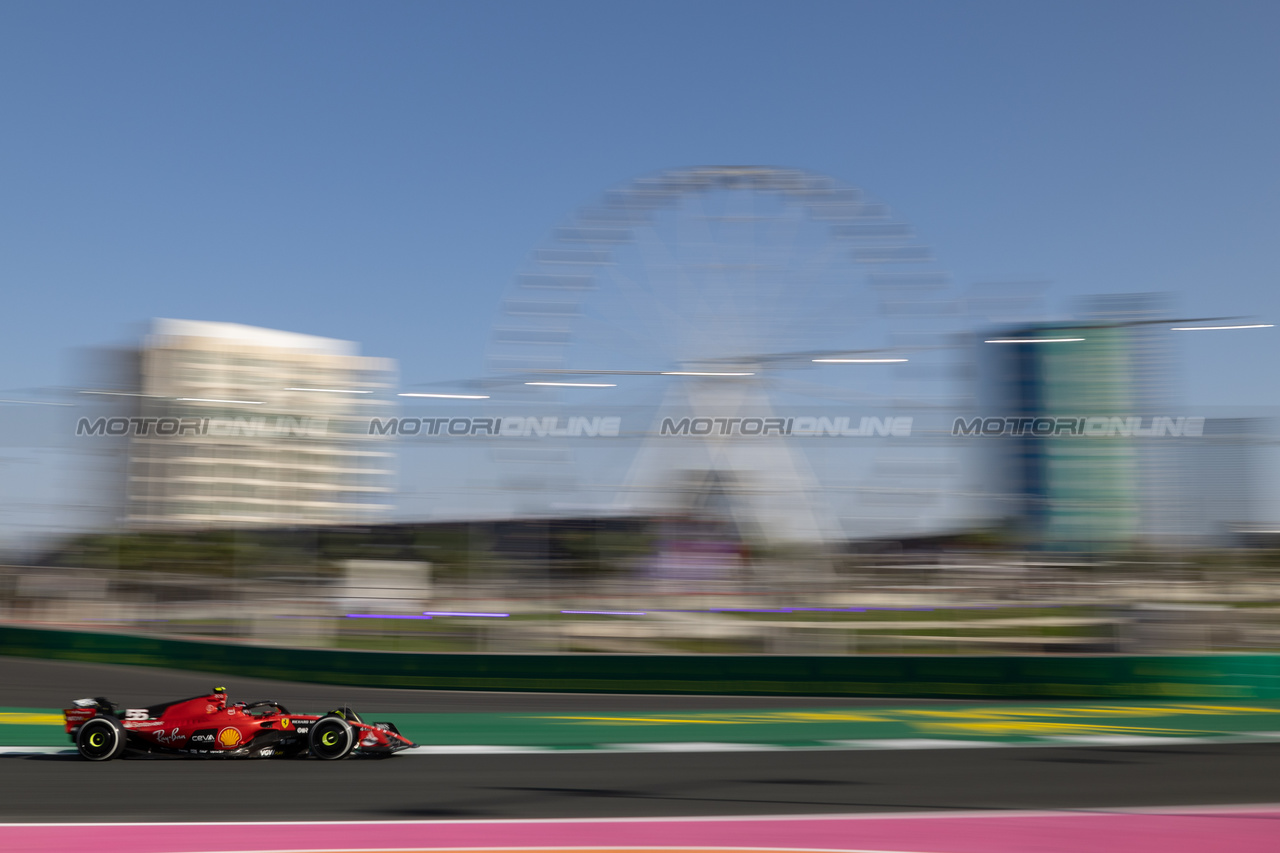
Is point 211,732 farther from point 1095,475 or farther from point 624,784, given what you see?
point 1095,475

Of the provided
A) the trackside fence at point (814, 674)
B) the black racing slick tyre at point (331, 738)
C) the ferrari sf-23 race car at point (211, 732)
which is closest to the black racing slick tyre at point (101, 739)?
the ferrari sf-23 race car at point (211, 732)

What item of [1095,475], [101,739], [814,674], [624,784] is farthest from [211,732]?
[1095,475]

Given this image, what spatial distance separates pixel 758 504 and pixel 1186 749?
7.28 m

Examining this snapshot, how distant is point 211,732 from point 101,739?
647 mm

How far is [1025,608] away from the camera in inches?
423

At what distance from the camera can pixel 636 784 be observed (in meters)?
6.19

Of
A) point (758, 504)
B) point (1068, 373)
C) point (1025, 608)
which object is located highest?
point (1068, 373)

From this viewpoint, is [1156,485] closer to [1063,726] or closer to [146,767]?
[1063,726]

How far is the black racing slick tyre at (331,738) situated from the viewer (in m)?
6.65

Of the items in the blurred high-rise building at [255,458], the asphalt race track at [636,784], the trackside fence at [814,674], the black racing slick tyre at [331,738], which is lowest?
the trackside fence at [814,674]

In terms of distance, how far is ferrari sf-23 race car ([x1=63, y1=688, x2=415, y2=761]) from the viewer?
21.7 ft

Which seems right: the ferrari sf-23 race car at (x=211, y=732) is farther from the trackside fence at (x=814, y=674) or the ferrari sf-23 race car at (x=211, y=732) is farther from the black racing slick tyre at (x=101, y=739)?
the trackside fence at (x=814, y=674)

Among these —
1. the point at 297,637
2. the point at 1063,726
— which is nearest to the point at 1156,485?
the point at 1063,726

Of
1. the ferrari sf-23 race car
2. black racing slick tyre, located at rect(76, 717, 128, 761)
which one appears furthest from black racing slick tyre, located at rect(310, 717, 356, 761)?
black racing slick tyre, located at rect(76, 717, 128, 761)
